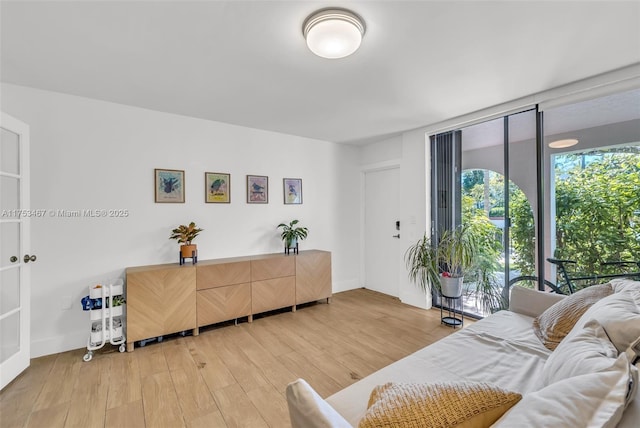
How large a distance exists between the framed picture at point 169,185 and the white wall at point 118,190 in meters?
0.07

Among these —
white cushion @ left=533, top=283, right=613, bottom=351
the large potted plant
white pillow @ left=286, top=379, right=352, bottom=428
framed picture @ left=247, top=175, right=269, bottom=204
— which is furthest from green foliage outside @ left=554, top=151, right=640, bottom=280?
A: framed picture @ left=247, top=175, right=269, bottom=204

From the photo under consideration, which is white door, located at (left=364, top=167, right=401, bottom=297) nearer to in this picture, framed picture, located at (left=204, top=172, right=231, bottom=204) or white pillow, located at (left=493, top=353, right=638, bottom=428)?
framed picture, located at (left=204, top=172, right=231, bottom=204)

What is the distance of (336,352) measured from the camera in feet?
8.30

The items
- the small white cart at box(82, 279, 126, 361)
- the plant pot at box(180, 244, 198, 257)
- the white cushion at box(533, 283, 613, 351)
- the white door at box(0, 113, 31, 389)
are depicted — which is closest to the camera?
the white cushion at box(533, 283, 613, 351)

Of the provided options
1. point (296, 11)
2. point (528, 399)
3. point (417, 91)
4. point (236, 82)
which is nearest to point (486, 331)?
point (528, 399)

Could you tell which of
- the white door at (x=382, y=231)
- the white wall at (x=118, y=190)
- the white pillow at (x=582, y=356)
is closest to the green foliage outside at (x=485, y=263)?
the white door at (x=382, y=231)

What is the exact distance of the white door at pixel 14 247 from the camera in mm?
2150

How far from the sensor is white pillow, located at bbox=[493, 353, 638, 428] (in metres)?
0.61

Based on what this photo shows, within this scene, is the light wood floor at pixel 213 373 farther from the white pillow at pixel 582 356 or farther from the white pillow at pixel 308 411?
the white pillow at pixel 582 356

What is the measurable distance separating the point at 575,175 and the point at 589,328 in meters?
2.12

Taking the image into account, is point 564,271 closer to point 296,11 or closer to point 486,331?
point 486,331

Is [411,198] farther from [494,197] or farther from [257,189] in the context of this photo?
[257,189]

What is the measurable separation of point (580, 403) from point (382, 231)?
389cm

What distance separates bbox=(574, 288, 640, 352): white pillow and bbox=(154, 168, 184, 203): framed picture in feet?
11.6
